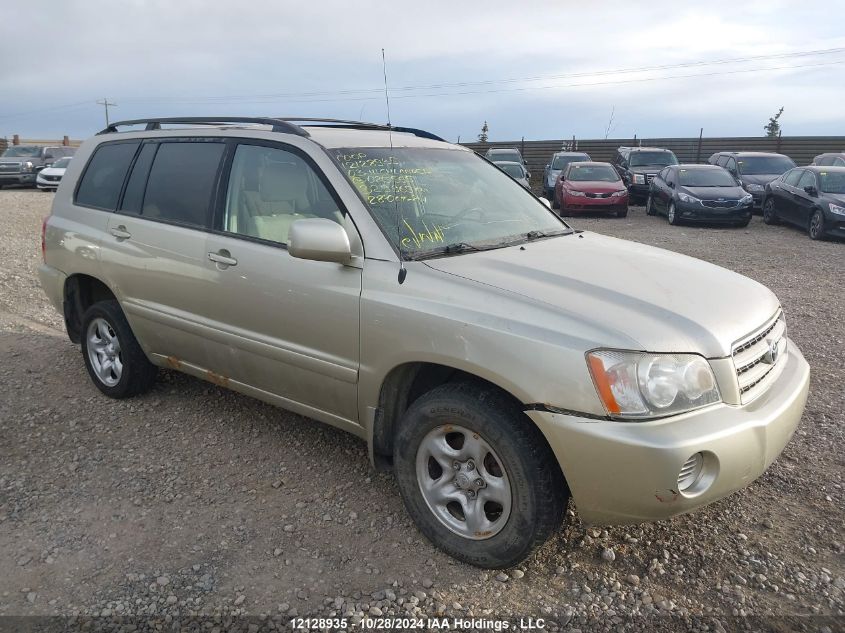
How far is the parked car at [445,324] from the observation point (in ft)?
8.36

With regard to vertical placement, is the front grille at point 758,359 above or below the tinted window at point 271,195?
below

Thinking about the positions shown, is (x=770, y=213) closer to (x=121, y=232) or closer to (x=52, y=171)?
(x=121, y=232)

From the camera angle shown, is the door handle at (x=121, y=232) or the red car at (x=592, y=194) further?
the red car at (x=592, y=194)

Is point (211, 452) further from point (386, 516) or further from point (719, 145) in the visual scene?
point (719, 145)

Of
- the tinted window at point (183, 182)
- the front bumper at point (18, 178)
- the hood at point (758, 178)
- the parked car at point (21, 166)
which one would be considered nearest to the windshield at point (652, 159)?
the hood at point (758, 178)

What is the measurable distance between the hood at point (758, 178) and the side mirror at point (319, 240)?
1607cm

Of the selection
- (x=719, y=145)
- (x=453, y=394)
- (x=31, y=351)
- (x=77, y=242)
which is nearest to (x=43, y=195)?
(x=31, y=351)

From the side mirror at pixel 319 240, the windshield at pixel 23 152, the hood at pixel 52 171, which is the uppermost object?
the side mirror at pixel 319 240

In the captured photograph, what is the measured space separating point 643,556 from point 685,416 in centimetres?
85

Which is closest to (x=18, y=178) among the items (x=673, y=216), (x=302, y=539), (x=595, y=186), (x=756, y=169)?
(x=595, y=186)

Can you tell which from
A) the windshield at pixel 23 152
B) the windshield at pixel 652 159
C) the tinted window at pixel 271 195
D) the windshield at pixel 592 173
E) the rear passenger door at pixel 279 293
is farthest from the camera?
the windshield at pixel 23 152

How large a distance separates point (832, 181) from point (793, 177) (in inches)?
51.6

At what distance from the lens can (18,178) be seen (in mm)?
21797

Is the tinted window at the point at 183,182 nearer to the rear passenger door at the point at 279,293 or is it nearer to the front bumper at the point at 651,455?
the rear passenger door at the point at 279,293
